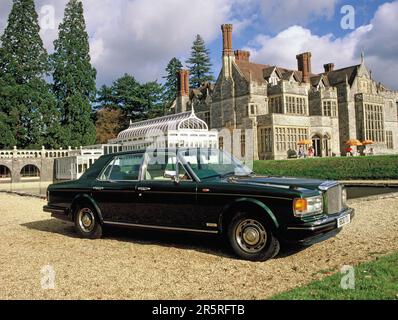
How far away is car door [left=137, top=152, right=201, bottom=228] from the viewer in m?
6.10

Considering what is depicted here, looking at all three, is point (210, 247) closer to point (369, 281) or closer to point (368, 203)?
point (369, 281)

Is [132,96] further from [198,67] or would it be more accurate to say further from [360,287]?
[360,287]

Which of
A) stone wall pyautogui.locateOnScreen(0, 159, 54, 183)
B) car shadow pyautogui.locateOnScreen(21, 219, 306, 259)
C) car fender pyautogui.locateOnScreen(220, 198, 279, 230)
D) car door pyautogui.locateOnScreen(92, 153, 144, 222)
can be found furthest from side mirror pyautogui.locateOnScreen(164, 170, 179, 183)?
stone wall pyautogui.locateOnScreen(0, 159, 54, 183)

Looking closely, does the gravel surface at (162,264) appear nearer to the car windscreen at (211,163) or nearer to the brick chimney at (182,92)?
the car windscreen at (211,163)

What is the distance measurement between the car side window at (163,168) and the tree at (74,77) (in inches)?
1532

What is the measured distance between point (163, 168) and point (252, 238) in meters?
1.95

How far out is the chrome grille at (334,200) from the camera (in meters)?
5.60

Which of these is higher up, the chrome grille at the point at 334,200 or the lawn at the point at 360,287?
the chrome grille at the point at 334,200

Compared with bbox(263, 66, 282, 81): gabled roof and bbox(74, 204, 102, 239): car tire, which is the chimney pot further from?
bbox(74, 204, 102, 239): car tire

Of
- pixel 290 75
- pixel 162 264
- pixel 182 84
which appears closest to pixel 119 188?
pixel 162 264

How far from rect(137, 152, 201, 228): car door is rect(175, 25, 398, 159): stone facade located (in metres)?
30.4

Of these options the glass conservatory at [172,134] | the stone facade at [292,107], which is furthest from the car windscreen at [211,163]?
the stone facade at [292,107]
